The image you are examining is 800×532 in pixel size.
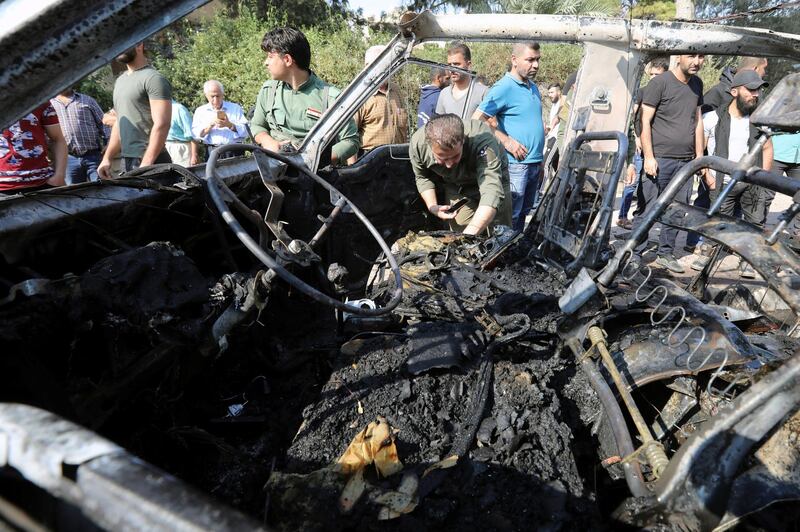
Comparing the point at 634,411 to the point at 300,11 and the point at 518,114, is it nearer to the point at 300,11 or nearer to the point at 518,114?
the point at 518,114

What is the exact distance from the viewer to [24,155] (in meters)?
3.34

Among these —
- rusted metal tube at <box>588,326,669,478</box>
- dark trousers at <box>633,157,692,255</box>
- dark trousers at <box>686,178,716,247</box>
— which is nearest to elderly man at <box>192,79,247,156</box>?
dark trousers at <box>633,157,692,255</box>

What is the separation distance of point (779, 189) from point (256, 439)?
2551 millimetres

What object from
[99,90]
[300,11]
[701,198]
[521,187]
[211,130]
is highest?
[300,11]

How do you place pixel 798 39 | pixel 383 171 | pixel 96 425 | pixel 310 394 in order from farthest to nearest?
pixel 383 171 → pixel 798 39 → pixel 310 394 → pixel 96 425

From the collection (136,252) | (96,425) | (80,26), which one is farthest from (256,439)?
(80,26)

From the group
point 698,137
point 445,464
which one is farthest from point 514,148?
point 445,464

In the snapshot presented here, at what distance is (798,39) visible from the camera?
3801mm

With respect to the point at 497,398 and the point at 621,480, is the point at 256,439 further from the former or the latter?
the point at 621,480

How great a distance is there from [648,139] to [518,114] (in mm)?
1684

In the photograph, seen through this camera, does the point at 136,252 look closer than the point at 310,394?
Yes

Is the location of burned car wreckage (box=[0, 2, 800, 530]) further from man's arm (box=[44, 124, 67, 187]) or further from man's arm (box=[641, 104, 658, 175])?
man's arm (box=[641, 104, 658, 175])

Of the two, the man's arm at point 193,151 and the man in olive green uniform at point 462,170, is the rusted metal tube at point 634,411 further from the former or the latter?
the man's arm at point 193,151

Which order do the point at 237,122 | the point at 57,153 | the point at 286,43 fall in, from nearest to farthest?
1. the point at 57,153
2. the point at 286,43
3. the point at 237,122
